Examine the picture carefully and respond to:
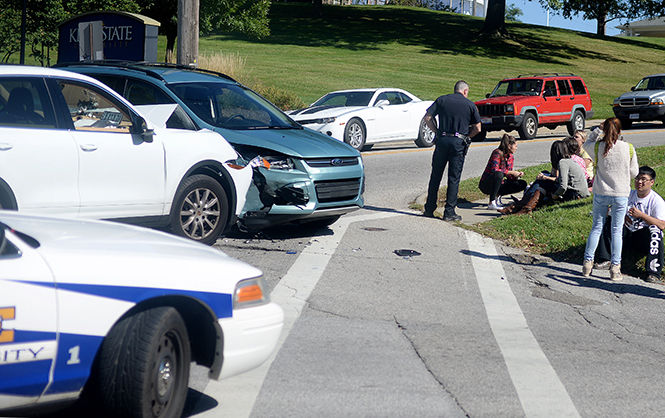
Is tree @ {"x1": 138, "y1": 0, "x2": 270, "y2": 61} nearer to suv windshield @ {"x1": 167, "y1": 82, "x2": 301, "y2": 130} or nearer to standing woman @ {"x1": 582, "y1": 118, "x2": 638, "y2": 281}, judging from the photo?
suv windshield @ {"x1": 167, "y1": 82, "x2": 301, "y2": 130}

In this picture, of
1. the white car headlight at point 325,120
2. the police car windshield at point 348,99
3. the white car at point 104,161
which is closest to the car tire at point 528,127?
the police car windshield at point 348,99

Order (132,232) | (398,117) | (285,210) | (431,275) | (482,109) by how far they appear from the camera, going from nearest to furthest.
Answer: (132,232) < (431,275) < (285,210) < (398,117) < (482,109)

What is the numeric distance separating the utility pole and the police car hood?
1268 centimetres

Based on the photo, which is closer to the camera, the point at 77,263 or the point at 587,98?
the point at 77,263

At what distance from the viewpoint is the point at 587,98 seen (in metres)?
27.5

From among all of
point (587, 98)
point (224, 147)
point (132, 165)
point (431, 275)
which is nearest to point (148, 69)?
point (224, 147)

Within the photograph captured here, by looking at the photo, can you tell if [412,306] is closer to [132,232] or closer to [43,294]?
[132,232]

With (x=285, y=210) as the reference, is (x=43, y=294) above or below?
above

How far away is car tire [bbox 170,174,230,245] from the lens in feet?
28.2

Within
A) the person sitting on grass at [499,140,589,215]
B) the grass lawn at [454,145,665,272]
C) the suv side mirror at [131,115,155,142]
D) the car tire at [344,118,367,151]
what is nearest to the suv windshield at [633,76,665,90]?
the car tire at [344,118,367,151]

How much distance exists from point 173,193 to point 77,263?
4848 millimetres

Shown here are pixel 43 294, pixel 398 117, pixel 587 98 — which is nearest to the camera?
pixel 43 294

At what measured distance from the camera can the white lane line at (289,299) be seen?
15.6 feet

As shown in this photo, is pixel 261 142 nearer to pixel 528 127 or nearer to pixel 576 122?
pixel 528 127
